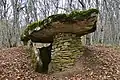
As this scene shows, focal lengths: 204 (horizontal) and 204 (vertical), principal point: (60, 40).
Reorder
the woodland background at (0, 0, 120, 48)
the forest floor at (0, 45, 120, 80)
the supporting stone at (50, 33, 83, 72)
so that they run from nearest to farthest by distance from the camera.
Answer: the forest floor at (0, 45, 120, 80) → the supporting stone at (50, 33, 83, 72) → the woodland background at (0, 0, 120, 48)

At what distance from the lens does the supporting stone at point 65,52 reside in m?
8.61

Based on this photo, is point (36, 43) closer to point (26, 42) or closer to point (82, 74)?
point (26, 42)

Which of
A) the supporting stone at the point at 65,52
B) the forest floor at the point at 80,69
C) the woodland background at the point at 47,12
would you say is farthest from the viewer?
the woodland background at the point at 47,12

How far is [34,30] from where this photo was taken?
8969mm

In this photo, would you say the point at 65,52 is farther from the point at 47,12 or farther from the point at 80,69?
the point at 47,12

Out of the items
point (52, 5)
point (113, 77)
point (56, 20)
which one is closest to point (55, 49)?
point (56, 20)

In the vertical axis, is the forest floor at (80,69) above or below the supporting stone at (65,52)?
below

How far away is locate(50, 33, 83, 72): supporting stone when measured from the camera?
28.2ft

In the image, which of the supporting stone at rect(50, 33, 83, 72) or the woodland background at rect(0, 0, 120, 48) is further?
the woodland background at rect(0, 0, 120, 48)

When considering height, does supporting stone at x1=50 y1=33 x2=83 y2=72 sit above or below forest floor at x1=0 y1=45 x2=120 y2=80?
above

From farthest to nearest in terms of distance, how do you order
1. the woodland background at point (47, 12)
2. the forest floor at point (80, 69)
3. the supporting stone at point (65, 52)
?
the woodland background at point (47, 12), the supporting stone at point (65, 52), the forest floor at point (80, 69)

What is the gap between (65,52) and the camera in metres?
8.66

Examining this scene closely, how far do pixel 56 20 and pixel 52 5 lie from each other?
920 inches

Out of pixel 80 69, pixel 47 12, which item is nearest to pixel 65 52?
pixel 80 69
